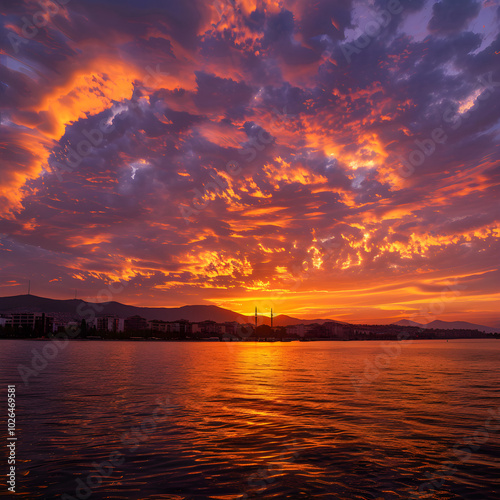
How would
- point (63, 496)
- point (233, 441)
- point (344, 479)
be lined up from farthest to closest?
point (233, 441)
point (344, 479)
point (63, 496)

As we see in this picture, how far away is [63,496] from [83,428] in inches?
383

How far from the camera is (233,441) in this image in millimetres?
18547

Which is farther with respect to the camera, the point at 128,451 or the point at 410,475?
the point at 128,451

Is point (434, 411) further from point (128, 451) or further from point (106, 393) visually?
point (106, 393)

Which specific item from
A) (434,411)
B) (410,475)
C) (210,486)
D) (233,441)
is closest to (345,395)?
(434,411)

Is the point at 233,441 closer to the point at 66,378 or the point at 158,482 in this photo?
the point at 158,482

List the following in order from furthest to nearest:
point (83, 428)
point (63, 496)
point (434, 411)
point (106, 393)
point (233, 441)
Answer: point (106, 393)
point (434, 411)
point (83, 428)
point (233, 441)
point (63, 496)

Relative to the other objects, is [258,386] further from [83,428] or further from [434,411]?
[83,428]

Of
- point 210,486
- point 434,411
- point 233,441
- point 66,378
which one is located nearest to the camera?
point 210,486

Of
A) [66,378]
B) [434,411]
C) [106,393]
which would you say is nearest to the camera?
[434,411]

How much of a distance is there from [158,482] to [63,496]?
9.48 ft

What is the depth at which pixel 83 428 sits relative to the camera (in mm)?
20859

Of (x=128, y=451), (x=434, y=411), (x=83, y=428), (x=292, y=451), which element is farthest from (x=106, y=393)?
(x=434, y=411)

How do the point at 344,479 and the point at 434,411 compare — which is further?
the point at 434,411
